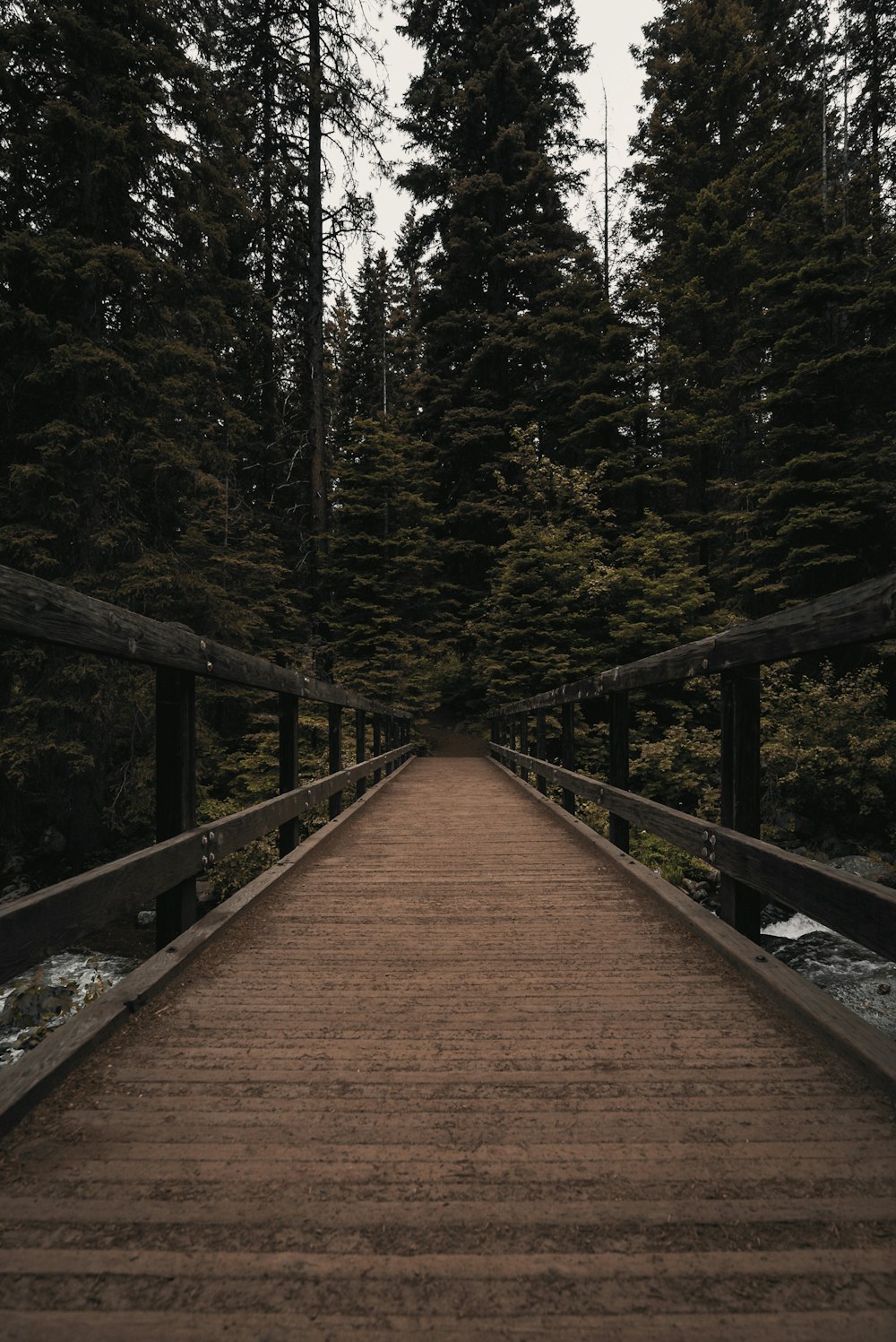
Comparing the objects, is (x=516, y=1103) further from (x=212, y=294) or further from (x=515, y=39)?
(x=515, y=39)

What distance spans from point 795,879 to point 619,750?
237cm

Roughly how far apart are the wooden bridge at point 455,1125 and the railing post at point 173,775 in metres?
0.02

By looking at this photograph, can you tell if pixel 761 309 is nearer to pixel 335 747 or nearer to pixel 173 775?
pixel 335 747

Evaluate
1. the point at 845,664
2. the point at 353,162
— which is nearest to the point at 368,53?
the point at 353,162

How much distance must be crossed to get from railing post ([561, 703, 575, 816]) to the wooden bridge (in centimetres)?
303

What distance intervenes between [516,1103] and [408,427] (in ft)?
77.6

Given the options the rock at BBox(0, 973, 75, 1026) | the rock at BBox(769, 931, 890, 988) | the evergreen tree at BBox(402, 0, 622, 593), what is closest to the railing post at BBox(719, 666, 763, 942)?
the rock at BBox(0, 973, 75, 1026)

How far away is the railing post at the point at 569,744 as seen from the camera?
6.13 metres

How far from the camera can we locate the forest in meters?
9.73

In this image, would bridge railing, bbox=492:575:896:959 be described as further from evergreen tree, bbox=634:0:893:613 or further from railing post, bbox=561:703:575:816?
evergreen tree, bbox=634:0:893:613

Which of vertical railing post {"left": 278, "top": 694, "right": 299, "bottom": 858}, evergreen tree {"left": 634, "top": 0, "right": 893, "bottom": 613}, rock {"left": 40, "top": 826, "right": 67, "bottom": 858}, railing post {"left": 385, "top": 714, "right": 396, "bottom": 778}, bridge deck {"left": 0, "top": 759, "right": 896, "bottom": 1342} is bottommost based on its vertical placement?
rock {"left": 40, "top": 826, "right": 67, "bottom": 858}

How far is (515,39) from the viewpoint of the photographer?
67.2ft

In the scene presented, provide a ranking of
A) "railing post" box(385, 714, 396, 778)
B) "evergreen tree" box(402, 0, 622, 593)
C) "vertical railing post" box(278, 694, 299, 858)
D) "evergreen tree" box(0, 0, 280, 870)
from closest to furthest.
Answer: "vertical railing post" box(278, 694, 299, 858) < "evergreen tree" box(0, 0, 280, 870) < "railing post" box(385, 714, 396, 778) < "evergreen tree" box(402, 0, 622, 593)

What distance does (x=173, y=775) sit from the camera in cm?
277
